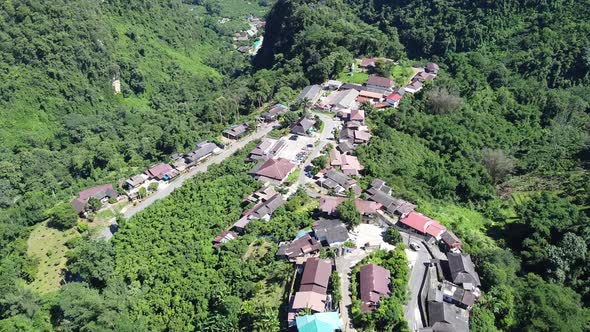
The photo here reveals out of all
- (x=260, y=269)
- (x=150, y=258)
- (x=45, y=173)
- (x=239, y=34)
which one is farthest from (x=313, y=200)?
(x=239, y=34)

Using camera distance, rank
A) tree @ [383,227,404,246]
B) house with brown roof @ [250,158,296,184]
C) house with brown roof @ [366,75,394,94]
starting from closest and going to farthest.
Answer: tree @ [383,227,404,246] < house with brown roof @ [250,158,296,184] < house with brown roof @ [366,75,394,94]

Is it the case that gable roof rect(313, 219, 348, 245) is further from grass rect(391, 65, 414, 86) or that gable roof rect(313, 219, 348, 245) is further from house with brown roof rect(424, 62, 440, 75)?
house with brown roof rect(424, 62, 440, 75)

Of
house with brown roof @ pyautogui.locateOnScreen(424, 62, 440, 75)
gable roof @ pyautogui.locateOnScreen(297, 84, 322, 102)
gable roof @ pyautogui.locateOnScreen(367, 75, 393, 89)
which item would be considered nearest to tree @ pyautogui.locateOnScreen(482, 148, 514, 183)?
gable roof @ pyautogui.locateOnScreen(367, 75, 393, 89)

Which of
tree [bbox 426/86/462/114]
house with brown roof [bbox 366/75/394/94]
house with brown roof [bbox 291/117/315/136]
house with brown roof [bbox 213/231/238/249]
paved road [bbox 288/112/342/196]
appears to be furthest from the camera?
house with brown roof [bbox 366/75/394/94]

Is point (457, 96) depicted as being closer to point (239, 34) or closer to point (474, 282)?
point (474, 282)

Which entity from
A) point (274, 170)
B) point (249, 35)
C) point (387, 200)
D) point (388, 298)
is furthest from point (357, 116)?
point (249, 35)

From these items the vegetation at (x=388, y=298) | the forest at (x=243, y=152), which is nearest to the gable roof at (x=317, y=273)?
the vegetation at (x=388, y=298)
